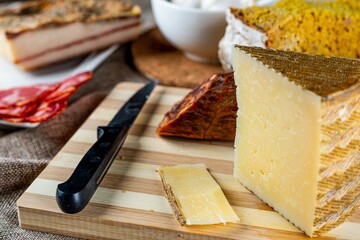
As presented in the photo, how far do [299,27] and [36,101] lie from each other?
3.56 ft

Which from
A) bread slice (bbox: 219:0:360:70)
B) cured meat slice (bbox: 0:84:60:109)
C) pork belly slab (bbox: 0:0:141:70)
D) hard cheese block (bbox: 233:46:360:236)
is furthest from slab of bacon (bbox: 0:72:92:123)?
hard cheese block (bbox: 233:46:360:236)

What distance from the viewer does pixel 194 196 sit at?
1.70m

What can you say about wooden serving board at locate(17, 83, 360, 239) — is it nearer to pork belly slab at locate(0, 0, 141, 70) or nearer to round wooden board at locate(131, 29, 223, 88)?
round wooden board at locate(131, 29, 223, 88)

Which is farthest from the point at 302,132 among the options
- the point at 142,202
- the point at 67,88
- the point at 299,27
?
the point at 67,88

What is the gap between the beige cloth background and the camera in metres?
1.88

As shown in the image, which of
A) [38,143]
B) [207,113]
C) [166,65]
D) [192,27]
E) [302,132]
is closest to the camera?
[302,132]

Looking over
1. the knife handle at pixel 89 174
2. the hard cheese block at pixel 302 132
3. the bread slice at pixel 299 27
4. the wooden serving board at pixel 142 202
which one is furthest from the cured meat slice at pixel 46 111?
the hard cheese block at pixel 302 132

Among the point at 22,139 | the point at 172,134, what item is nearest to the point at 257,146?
the point at 172,134

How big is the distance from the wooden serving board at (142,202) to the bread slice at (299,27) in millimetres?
475

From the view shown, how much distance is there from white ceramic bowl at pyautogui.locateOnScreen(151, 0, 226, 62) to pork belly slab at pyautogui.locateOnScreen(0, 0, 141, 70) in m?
0.33

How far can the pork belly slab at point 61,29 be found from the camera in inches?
114

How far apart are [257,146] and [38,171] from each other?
Result: 798 millimetres

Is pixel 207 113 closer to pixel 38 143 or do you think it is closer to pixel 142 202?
pixel 142 202

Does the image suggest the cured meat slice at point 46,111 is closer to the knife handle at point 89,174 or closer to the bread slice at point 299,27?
the knife handle at point 89,174
